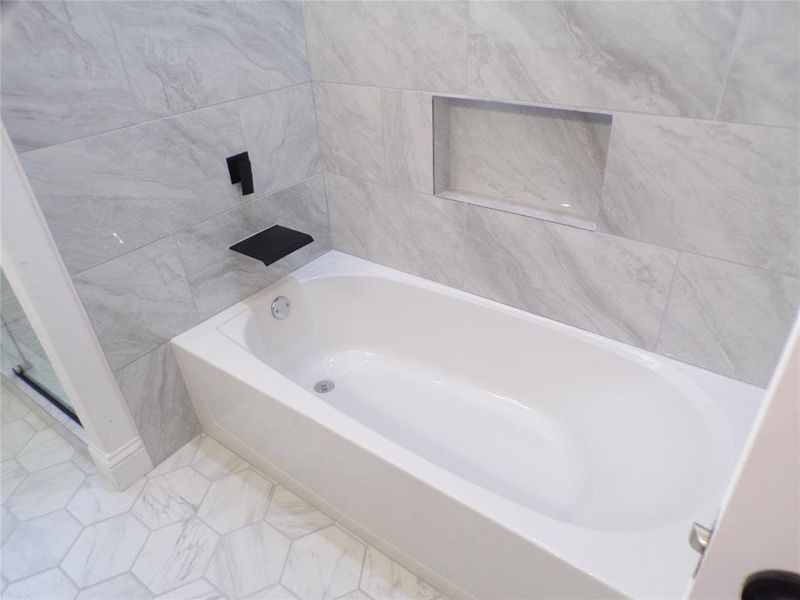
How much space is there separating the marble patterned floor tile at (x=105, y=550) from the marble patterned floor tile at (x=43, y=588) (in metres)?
0.02

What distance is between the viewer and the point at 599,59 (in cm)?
137

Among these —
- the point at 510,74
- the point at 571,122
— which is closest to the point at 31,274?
the point at 510,74

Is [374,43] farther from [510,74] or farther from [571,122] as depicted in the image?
[571,122]

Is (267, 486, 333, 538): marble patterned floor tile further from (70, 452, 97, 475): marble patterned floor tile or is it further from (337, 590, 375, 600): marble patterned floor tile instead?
(70, 452, 97, 475): marble patterned floor tile

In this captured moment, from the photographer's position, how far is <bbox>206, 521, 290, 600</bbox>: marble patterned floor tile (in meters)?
1.54

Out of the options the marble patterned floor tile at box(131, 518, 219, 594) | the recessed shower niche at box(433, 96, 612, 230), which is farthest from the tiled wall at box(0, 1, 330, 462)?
the recessed shower niche at box(433, 96, 612, 230)

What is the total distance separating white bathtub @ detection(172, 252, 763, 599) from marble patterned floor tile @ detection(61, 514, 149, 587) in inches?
16.0

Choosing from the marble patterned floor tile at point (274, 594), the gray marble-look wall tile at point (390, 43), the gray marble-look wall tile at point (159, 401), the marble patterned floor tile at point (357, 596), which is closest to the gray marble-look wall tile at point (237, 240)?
the gray marble-look wall tile at point (159, 401)

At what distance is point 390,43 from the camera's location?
5.65 ft

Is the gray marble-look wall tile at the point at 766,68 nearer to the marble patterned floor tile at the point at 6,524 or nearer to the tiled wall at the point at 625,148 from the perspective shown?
the tiled wall at the point at 625,148

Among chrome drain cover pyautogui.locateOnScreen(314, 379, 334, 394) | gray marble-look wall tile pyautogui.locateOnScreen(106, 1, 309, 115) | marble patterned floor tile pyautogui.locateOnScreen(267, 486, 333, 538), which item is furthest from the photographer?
chrome drain cover pyautogui.locateOnScreen(314, 379, 334, 394)

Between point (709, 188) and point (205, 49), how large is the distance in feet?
4.85

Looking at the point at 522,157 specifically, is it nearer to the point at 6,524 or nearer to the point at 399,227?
the point at 399,227

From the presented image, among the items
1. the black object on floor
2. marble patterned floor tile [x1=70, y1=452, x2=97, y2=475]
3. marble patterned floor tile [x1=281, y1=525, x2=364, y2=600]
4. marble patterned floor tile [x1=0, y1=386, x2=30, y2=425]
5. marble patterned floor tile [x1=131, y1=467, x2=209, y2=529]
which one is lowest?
marble patterned floor tile [x1=281, y1=525, x2=364, y2=600]
